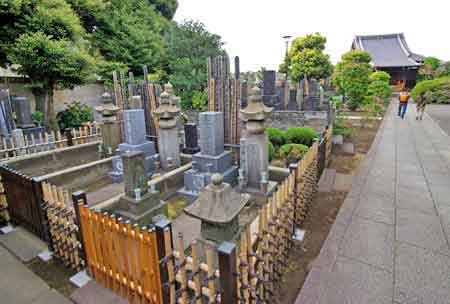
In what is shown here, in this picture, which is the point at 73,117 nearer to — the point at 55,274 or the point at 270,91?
the point at 270,91

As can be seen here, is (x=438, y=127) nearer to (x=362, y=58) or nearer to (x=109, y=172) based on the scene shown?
(x=362, y=58)

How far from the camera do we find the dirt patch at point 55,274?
3.27 m

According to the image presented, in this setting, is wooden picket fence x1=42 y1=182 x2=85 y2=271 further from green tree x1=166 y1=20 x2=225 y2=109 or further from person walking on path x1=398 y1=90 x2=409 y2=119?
person walking on path x1=398 y1=90 x2=409 y2=119

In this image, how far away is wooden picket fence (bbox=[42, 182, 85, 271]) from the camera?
11.3 ft

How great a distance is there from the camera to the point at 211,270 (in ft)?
7.48

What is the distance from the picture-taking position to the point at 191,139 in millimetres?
8367

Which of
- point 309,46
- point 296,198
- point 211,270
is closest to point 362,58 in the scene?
point 309,46

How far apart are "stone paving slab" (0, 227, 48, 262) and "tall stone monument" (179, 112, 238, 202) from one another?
10.2 ft

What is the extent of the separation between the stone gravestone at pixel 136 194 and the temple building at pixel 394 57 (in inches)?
1327

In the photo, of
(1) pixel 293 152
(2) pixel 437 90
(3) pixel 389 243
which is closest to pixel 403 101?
(2) pixel 437 90

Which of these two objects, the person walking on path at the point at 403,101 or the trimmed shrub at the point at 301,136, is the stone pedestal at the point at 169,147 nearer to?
the trimmed shrub at the point at 301,136

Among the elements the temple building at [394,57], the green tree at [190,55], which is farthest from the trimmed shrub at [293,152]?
the temple building at [394,57]

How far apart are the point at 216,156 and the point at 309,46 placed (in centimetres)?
2097

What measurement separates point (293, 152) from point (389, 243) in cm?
368
